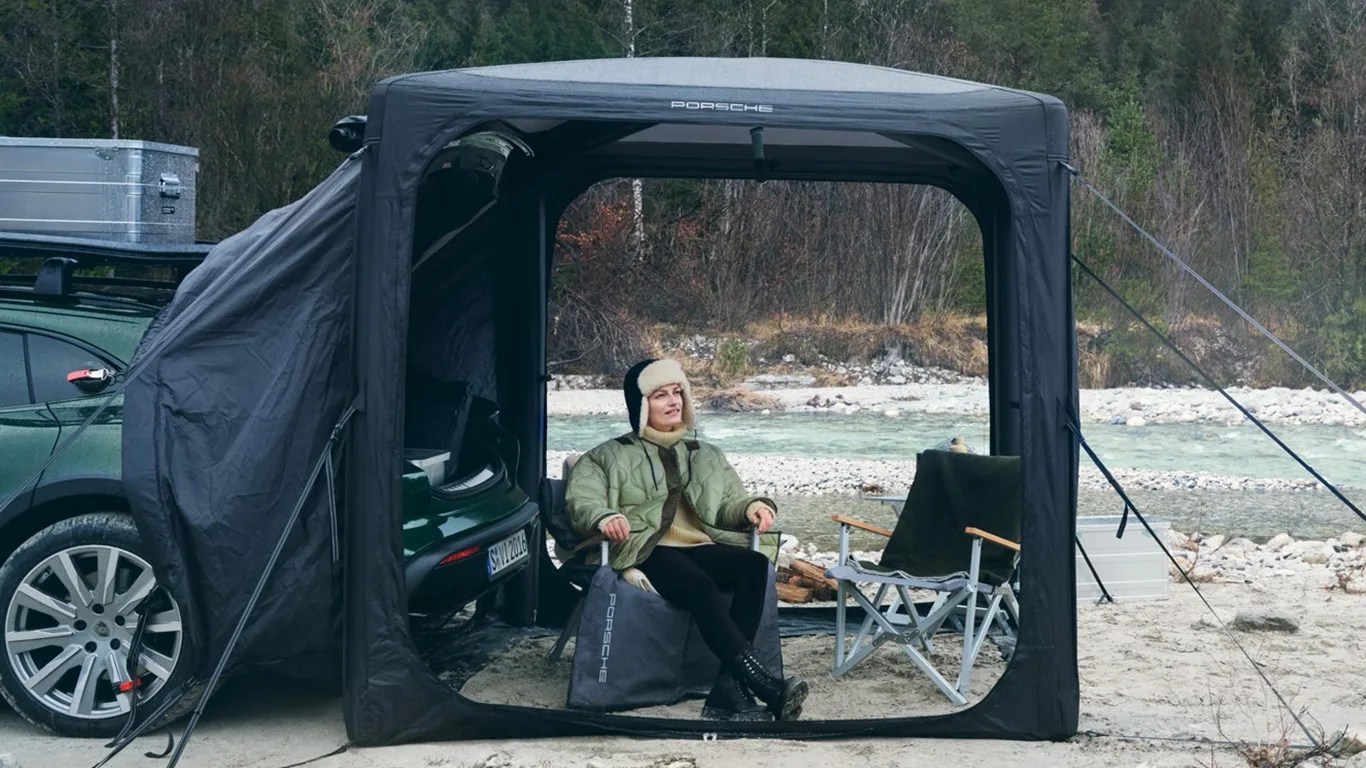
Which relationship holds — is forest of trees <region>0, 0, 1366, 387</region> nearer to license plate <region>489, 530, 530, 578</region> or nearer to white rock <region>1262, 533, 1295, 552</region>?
white rock <region>1262, 533, 1295, 552</region>

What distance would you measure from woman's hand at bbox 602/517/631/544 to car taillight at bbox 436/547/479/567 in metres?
0.44

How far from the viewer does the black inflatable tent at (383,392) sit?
4.95m

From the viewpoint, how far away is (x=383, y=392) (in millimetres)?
4949

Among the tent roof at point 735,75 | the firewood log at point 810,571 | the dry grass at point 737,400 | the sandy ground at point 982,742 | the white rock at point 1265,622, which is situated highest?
the tent roof at point 735,75

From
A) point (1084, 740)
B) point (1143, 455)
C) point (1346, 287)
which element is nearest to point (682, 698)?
point (1084, 740)

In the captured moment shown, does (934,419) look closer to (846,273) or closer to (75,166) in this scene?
(846,273)

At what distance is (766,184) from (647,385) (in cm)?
1634

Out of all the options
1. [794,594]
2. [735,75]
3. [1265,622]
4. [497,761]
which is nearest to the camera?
[497,761]

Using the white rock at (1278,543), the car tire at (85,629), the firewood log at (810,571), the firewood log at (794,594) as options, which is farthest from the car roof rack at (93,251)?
the white rock at (1278,543)

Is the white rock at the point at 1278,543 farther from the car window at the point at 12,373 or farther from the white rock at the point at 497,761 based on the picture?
the car window at the point at 12,373

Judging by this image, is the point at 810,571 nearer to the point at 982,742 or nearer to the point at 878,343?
the point at 982,742

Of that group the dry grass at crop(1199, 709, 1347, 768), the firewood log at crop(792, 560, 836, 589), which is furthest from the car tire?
the firewood log at crop(792, 560, 836, 589)

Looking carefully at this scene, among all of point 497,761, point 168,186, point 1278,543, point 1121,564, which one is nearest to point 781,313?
point 1278,543

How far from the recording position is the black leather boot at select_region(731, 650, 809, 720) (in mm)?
5289
